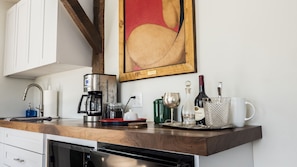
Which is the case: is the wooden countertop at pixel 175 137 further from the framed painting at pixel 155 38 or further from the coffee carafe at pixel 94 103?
the framed painting at pixel 155 38

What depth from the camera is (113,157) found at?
1137mm

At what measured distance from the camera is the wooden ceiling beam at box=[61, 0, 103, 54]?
6.70 ft

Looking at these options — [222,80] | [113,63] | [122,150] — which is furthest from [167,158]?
[113,63]

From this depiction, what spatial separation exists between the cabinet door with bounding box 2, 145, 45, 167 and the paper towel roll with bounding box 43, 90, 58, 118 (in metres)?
0.55

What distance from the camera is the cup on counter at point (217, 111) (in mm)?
1188

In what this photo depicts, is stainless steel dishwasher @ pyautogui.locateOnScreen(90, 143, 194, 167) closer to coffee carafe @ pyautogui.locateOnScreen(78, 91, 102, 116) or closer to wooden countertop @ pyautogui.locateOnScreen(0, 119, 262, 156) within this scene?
wooden countertop @ pyautogui.locateOnScreen(0, 119, 262, 156)

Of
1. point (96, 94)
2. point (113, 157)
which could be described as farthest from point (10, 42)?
point (113, 157)

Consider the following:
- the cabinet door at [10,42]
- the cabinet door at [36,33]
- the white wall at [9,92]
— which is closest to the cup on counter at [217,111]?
the cabinet door at [36,33]

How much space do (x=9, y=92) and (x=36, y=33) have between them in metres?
1.14

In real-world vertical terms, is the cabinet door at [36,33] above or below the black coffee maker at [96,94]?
above

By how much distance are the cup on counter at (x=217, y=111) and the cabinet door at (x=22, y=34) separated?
210cm

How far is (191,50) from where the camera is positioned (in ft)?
5.01

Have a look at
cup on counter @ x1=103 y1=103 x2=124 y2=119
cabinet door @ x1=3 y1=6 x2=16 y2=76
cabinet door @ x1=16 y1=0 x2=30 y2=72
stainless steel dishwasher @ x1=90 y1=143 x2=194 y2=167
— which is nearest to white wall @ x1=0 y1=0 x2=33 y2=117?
cabinet door @ x1=3 y1=6 x2=16 y2=76

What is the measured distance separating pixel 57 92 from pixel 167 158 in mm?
2089
